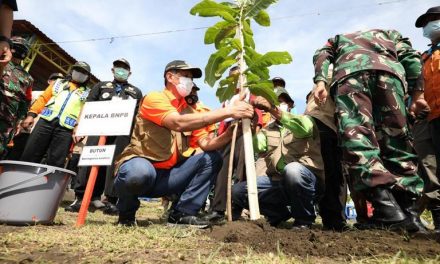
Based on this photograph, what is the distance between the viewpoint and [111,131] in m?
3.00

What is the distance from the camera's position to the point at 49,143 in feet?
13.8

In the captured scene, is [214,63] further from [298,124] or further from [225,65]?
[298,124]

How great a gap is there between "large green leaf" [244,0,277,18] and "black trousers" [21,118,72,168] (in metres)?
2.86

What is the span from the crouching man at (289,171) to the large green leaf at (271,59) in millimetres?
261

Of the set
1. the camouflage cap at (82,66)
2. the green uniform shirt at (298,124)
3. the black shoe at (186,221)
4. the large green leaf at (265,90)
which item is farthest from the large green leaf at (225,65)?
the camouflage cap at (82,66)

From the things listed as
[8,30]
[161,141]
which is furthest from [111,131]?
[8,30]

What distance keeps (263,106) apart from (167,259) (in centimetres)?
144

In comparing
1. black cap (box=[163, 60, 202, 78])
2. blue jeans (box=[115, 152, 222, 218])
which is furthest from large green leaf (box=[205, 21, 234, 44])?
blue jeans (box=[115, 152, 222, 218])

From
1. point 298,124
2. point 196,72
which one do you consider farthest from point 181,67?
point 298,124

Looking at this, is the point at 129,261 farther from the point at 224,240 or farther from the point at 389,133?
the point at 389,133

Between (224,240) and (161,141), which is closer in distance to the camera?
(224,240)

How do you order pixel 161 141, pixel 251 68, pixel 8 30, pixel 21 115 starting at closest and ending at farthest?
pixel 8 30 < pixel 251 68 < pixel 161 141 < pixel 21 115

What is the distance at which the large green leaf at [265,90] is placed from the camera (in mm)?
2473

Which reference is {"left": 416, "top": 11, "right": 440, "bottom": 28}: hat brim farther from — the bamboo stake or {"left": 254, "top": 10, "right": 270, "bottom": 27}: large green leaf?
the bamboo stake
